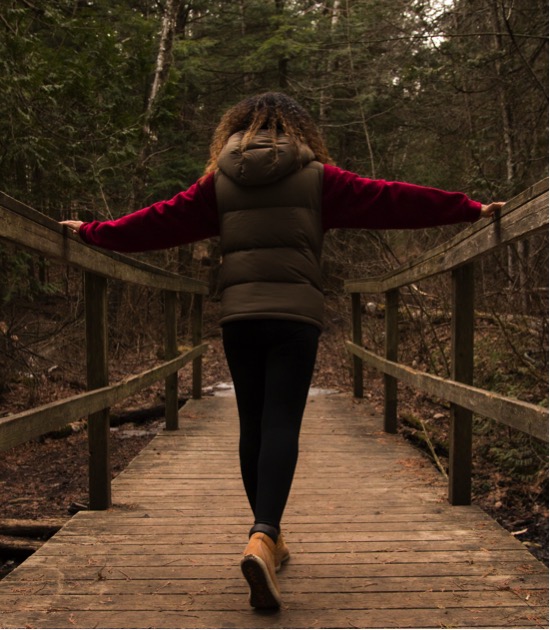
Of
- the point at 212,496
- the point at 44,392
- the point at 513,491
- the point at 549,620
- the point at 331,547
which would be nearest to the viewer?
the point at 549,620

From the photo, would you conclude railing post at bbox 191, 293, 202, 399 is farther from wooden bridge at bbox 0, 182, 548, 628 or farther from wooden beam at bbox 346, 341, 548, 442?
wooden beam at bbox 346, 341, 548, 442

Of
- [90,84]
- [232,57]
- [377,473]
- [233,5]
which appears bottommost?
[377,473]

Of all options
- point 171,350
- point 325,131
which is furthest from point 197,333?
point 325,131

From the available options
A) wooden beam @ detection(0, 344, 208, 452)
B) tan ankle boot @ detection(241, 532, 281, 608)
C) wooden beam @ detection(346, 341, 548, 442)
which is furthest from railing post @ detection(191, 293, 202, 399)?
tan ankle boot @ detection(241, 532, 281, 608)

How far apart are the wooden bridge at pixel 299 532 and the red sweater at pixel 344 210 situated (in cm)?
32

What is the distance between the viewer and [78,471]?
5969 millimetres

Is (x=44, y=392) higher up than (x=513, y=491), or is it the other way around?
(x=44, y=392)

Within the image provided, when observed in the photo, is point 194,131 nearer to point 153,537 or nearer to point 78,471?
point 78,471

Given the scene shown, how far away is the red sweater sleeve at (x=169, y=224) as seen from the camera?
9.73 feet

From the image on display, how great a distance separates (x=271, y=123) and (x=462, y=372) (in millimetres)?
1997

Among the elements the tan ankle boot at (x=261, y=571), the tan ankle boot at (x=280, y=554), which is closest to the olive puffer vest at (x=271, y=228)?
the tan ankle boot at (x=261, y=571)

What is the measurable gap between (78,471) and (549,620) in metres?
4.44

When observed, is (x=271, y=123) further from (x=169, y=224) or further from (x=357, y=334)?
(x=357, y=334)

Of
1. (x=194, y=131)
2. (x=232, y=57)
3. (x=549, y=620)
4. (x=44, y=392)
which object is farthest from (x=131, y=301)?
(x=549, y=620)
